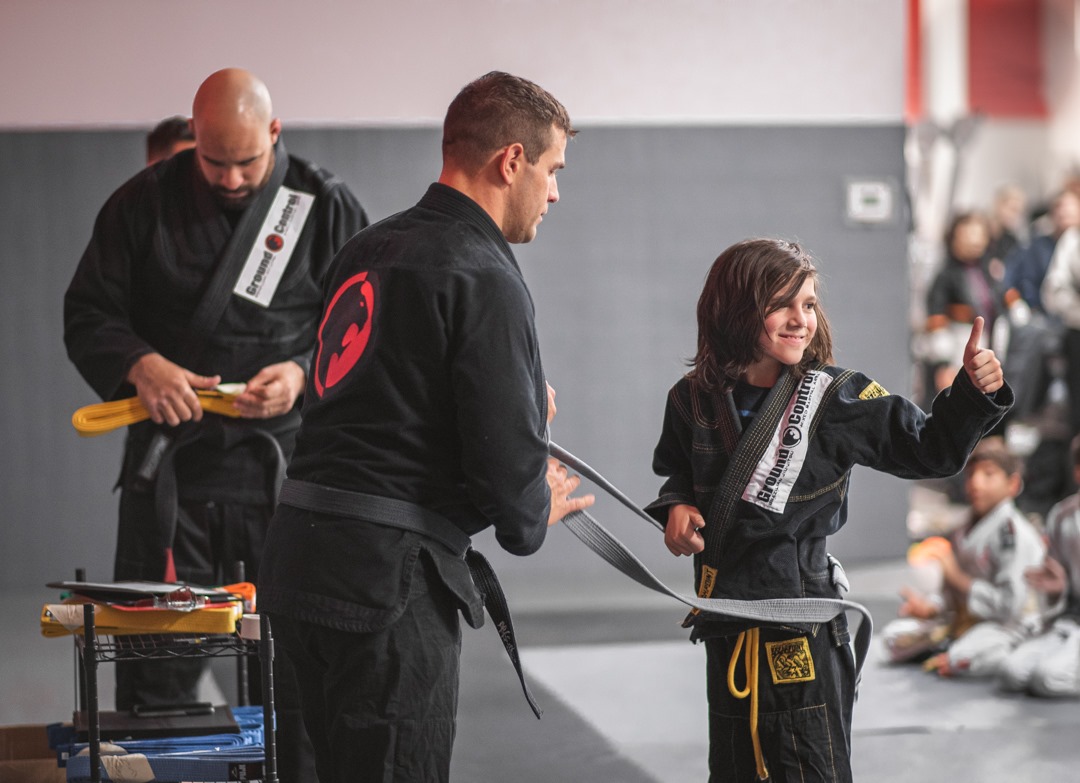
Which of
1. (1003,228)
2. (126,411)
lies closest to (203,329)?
(126,411)

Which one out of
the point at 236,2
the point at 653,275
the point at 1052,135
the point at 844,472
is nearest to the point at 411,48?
the point at 236,2

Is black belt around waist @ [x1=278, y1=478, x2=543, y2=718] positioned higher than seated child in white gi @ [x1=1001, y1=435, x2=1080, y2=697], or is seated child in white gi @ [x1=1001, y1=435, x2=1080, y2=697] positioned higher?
black belt around waist @ [x1=278, y1=478, x2=543, y2=718]

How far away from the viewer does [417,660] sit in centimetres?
174

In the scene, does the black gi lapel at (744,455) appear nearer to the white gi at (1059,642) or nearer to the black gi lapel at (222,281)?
the black gi lapel at (222,281)

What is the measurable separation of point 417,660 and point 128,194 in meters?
1.58

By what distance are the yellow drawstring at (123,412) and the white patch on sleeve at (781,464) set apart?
3.79ft

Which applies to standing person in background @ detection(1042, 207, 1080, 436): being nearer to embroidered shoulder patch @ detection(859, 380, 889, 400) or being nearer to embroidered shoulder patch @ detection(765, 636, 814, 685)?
embroidered shoulder patch @ detection(859, 380, 889, 400)

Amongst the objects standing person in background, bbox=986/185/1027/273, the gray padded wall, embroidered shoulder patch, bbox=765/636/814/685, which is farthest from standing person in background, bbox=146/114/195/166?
standing person in background, bbox=986/185/1027/273

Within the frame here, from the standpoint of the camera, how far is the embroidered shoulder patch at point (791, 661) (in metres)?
2.18

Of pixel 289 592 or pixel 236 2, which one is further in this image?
pixel 236 2

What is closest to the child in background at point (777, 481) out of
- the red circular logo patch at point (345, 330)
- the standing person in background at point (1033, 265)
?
the red circular logo patch at point (345, 330)

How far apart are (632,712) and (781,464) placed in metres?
1.92

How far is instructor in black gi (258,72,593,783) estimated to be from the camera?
1706 mm

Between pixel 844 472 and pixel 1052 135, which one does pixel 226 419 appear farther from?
pixel 1052 135
